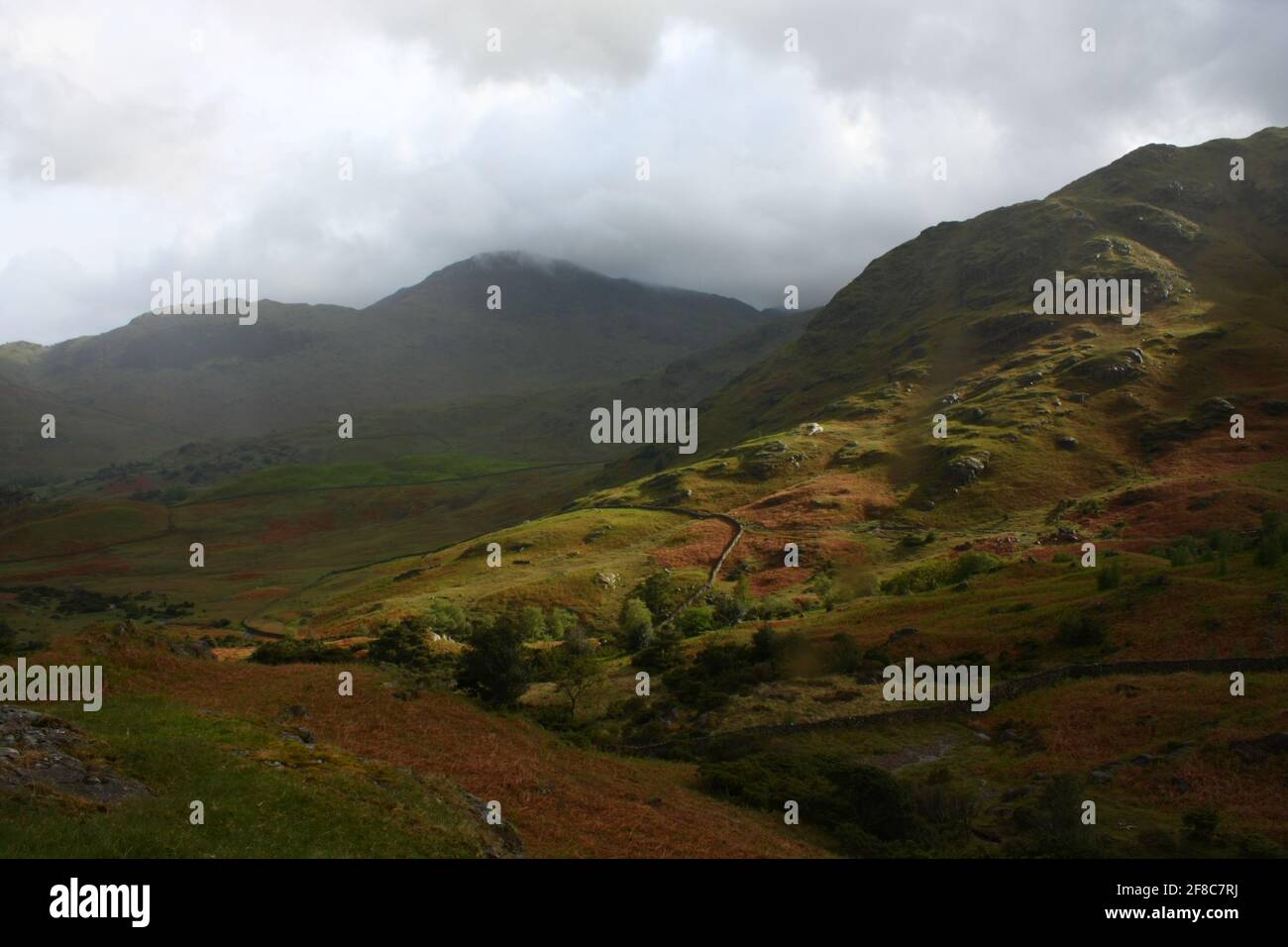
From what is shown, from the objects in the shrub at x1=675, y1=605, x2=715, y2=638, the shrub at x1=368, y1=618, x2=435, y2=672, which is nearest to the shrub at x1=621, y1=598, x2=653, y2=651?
the shrub at x1=675, y1=605, x2=715, y2=638

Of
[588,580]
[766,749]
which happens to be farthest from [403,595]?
[766,749]

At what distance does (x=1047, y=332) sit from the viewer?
167 m

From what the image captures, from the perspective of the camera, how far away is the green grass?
1547 cm

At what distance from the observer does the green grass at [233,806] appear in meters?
15.5

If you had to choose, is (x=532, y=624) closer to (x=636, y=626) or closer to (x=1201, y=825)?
(x=636, y=626)

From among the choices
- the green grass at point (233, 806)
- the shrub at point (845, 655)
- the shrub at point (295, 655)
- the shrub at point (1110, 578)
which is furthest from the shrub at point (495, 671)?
the shrub at point (1110, 578)

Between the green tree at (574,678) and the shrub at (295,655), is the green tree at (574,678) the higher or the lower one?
the lower one

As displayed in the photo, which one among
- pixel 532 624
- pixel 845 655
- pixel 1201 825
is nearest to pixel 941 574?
pixel 845 655

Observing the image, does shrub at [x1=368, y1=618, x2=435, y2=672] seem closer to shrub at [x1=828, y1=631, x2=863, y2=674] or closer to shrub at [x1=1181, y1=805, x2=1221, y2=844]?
shrub at [x1=828, y1=631, x2=863, y2=674]

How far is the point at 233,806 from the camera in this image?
729 inches

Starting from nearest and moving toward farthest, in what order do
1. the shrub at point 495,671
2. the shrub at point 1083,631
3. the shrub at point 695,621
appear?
1. the shrub at point 495,671
2. the shrub at point 1083,631
3. the shrub at point 695,621

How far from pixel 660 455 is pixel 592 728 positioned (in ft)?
459

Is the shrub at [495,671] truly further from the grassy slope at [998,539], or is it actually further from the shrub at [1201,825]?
the shrub at [1201,825]
